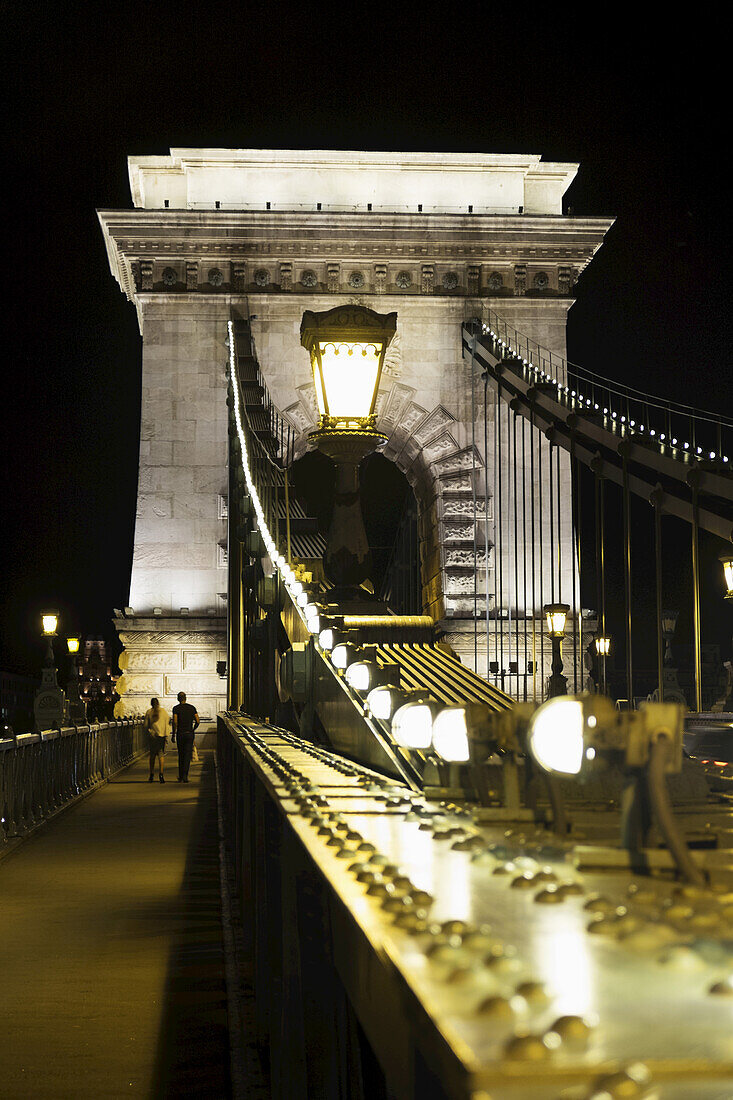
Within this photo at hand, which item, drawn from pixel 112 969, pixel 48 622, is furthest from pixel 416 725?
pixel 48 622

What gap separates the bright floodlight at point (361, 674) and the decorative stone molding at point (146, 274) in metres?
27.6

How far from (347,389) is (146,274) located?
26234mm

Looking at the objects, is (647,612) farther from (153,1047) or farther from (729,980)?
(729,980)

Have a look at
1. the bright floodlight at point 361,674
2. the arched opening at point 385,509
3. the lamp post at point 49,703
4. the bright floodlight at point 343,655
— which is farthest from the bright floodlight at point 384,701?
the arched opening at point 385,509

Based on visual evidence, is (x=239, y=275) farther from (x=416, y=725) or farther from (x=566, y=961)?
(x=566, y=961)

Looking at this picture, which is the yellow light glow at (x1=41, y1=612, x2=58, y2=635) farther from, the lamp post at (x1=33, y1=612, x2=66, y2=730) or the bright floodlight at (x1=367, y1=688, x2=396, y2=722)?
the bright floodlight at (x1=367, y1=688, x2=396, y2=722)

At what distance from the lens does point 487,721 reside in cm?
247

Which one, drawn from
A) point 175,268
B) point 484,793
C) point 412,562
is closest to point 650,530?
point 412,562

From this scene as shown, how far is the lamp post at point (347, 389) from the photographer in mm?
7082

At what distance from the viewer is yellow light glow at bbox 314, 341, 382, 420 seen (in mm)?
7168

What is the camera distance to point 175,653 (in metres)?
30.5

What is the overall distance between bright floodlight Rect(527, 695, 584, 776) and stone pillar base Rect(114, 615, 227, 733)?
28.7 metres

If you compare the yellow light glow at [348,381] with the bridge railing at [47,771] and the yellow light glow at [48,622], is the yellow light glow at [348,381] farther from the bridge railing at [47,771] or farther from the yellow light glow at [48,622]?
the yellow light glow at [48,622]

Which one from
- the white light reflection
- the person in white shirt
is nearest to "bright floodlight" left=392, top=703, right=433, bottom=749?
the white light reflection
